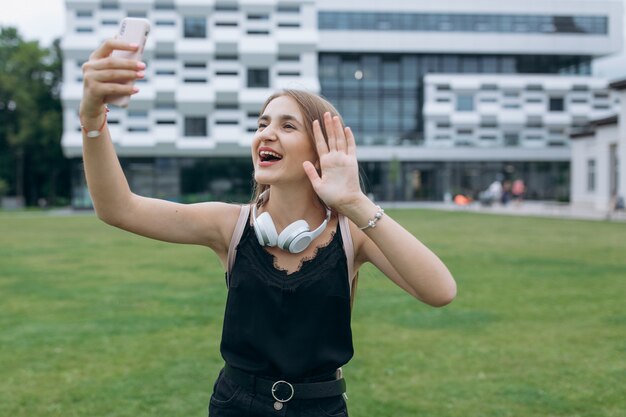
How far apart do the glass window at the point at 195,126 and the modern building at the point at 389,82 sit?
0.08 m

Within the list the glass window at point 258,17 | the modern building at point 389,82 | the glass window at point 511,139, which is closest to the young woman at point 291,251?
the modern building at point 389,82

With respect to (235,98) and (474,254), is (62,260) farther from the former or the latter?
(235,98)

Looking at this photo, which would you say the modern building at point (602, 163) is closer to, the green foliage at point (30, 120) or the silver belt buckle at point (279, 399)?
the silver belt buckle at point (279, 399)

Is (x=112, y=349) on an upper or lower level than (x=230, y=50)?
lower

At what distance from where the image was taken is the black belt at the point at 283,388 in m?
2.29

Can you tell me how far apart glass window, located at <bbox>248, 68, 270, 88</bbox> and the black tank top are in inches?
2022

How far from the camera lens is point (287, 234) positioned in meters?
2.38

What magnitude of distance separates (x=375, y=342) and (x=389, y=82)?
5513 cm

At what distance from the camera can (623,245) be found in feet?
60.2

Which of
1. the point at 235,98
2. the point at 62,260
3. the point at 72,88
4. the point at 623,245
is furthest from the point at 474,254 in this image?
the point at 72,88

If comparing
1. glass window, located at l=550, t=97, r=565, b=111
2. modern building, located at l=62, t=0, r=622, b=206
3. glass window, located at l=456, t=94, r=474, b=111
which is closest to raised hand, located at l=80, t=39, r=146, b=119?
modern building, located at l=62, t=0, r=622, b=206

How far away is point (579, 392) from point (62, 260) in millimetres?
13302

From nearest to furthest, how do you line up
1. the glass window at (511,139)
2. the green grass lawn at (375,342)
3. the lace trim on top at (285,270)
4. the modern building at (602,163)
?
1. the lace trim on top at (285,270)
2. the green grass lawn at (375,342)
3. the modern building at (602,163)
4. the glass window at (511,139)

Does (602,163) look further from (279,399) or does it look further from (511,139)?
(279,399)
